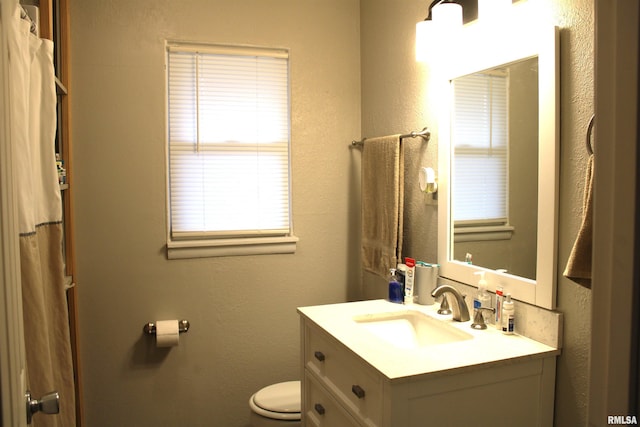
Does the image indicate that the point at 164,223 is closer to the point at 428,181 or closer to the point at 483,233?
the point at 428,181

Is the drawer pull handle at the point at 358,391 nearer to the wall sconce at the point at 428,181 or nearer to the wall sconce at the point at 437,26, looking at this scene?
the wall sconce at the point at 428,181

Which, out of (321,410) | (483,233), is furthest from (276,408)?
(483,233)

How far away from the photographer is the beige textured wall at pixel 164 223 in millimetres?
2312

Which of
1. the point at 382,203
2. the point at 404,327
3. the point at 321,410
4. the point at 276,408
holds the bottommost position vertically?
the point at 276,408

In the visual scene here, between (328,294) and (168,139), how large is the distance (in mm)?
1179

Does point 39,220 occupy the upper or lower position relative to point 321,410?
upper

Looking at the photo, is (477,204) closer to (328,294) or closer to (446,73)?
(446,73)

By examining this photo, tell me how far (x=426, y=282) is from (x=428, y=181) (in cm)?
41

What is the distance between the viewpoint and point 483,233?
178cm

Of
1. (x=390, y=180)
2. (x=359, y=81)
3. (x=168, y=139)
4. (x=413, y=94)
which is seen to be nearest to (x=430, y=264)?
(x=390, y=180)

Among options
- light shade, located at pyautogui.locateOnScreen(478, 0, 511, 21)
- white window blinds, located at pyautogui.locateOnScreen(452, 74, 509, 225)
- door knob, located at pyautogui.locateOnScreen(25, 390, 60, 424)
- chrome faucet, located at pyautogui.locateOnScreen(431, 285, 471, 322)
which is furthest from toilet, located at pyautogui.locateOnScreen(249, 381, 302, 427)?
light shade, located at pyautogui.locateOnScreen(478, 0, 511, 21)

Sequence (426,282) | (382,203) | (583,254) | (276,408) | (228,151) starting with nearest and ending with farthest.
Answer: (583,254), (426,282), (276,408), (382,203), (228,151)

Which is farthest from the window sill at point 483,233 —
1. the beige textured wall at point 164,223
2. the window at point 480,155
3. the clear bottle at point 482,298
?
the beige textured wall at point 164,223

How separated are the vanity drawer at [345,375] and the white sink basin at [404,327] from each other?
18 centimetres
